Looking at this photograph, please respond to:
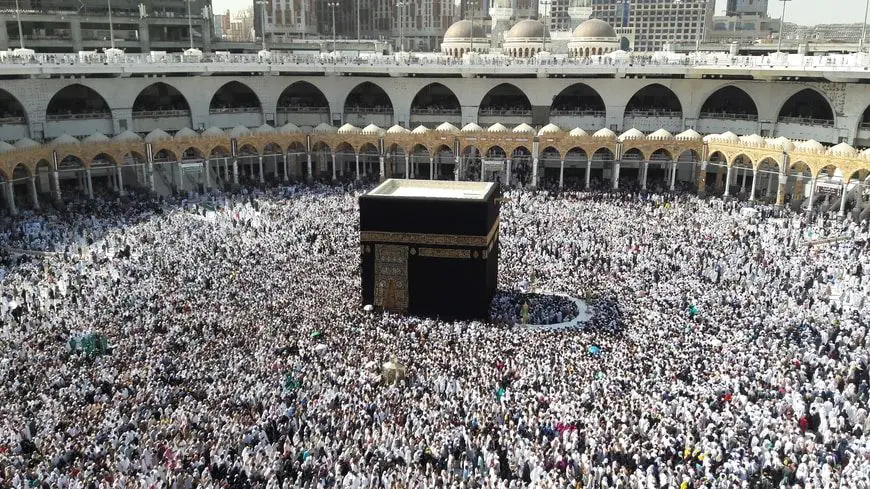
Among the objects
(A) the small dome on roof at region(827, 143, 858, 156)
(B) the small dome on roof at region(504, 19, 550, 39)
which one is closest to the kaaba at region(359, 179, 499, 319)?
(A) the small dome on roof at region(827, 143, 858, 156)

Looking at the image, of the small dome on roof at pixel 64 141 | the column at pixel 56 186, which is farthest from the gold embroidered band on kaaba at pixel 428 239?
the small dome on roof at pixel 64 141

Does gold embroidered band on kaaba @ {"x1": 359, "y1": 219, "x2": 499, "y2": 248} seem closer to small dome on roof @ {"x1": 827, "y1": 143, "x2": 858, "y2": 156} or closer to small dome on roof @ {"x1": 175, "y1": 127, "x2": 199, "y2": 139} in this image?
small dome on roof @ {"x1": 827, "y1": 143, "x2": 858, "y2": 156}

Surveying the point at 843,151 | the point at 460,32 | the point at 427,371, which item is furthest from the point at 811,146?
the point at 460,32

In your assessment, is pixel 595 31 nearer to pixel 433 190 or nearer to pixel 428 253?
pixel 433 190

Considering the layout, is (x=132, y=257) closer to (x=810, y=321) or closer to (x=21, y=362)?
(x=21, y=362)

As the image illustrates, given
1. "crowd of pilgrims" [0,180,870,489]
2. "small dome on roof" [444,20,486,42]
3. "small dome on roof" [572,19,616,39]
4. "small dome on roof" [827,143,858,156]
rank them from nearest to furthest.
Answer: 1. "crowd of pilgrims" [0,180,870,489]
2. "small dome on roof" [827,143,858,156]
3. "small dome on roof" [572,19,616,39]
4. "small dome on roof" [444,20,486,42]

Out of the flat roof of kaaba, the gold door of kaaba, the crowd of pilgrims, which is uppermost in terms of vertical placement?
the flat roof of kaaba
